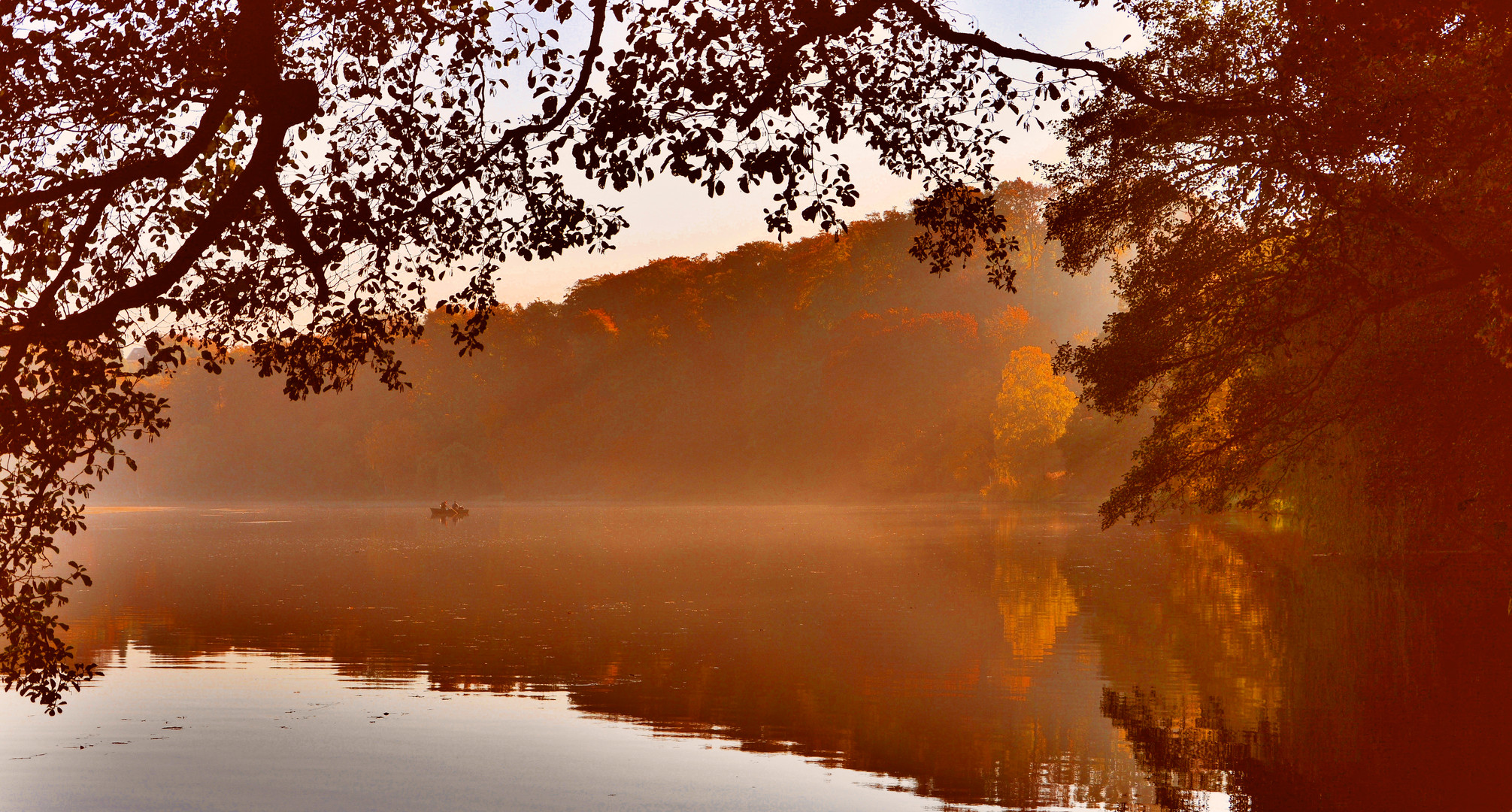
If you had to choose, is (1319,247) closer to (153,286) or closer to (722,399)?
(153,286)

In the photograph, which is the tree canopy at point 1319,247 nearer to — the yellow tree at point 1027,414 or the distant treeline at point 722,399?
the yellow tree at point 1027,414

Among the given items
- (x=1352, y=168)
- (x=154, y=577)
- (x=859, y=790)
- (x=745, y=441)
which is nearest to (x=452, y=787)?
(x=859, y=790)

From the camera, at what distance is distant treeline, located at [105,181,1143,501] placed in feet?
278

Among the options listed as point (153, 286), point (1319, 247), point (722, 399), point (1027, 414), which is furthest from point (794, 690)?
point (722, 399)

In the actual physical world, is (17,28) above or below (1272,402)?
above

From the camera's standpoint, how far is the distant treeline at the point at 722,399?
84.9 metres

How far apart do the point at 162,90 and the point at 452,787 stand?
268 inches

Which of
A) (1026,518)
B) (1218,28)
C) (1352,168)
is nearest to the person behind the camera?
(1352,168)

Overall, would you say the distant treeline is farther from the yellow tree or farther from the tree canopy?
the tree canopy

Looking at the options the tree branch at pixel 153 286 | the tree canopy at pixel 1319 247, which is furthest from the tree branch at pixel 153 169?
the tree canopy at pixel 1319 247

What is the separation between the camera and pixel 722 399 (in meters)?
102

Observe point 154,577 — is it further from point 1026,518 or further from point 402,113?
point 1026,518

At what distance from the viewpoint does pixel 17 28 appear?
10.4 meters

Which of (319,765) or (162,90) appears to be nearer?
(162,90)
